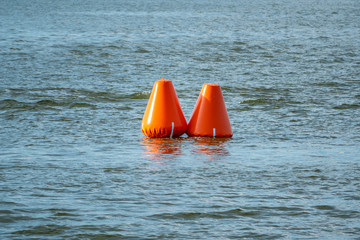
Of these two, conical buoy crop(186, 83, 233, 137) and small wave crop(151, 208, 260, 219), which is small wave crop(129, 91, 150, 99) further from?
small wave crop(151, 208, 260, 219)

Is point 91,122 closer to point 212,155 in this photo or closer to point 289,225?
point 212,155

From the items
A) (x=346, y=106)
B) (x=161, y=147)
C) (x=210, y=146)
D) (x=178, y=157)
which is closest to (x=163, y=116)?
(x=161, y=147)

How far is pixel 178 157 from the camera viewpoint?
29.2ft

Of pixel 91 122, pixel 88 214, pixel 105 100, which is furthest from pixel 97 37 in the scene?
pixel 88 214

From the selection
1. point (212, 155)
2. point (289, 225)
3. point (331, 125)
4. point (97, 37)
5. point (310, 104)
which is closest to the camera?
point (289, 225)

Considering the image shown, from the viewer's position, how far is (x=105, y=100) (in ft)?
44.2

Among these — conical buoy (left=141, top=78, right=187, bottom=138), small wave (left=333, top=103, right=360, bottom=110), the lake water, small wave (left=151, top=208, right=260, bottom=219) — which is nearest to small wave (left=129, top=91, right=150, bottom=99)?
the lake water

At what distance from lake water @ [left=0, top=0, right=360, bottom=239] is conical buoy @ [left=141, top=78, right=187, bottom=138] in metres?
0.18

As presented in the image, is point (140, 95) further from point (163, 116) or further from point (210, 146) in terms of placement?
point (210, 146)

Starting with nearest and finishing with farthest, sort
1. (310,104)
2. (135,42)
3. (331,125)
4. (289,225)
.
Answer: (289,225) → (331,125) → (310,104) → (135,42)

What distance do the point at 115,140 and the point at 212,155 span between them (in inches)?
58.3

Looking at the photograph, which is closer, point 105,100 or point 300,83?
point 105,100

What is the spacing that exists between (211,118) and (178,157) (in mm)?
1266

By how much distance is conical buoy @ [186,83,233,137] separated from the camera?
1002 cm
